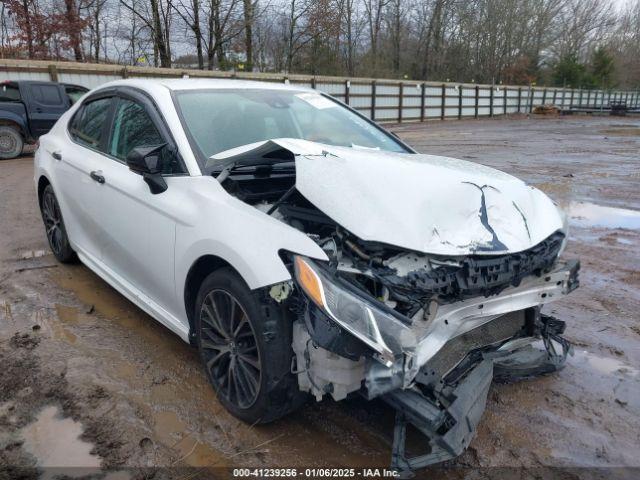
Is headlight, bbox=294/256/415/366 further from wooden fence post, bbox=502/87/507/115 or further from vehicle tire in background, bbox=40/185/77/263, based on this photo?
wooden fence post, bbox=502/87/507/115

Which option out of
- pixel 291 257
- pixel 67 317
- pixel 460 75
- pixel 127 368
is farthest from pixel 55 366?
pixel 460 75

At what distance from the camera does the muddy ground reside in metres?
2.33

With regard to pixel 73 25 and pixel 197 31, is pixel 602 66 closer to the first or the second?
pixel 197 31

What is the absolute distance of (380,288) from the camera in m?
2.20

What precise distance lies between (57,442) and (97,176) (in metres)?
1.81

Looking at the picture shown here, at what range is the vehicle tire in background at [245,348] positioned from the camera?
2.24m

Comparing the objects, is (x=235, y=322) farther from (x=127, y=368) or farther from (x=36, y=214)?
(x=36, y=214)

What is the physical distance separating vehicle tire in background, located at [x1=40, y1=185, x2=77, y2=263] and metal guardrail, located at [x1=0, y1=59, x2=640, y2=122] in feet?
39.3

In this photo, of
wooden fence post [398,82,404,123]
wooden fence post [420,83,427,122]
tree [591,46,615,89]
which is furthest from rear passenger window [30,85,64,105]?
tree [591,46,615,89]

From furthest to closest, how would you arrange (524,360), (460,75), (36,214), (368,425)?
(460,75)
(36,214)
(524,360)
(368,425)

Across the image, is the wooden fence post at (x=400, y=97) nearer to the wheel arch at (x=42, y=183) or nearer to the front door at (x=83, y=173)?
the wheel arch at (x=42, y=183)

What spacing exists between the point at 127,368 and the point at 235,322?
1018 millimetres

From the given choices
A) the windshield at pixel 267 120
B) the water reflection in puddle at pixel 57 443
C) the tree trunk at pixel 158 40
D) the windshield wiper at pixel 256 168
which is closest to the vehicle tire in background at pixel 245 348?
the windshield wiper at pixel 256 168

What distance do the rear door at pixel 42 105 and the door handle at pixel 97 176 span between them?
10070 mm
